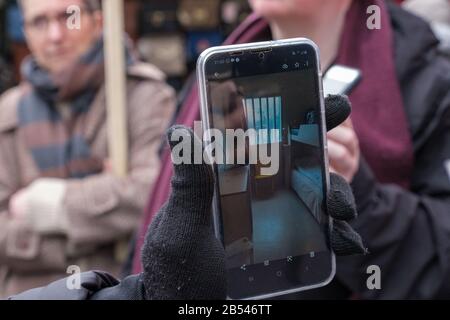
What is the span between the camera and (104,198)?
144 cm

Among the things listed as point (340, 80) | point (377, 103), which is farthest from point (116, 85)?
point (340, 80)

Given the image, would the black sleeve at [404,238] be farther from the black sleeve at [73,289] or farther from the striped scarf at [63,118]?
the striped scarf at [63,118]

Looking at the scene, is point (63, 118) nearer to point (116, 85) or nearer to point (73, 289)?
point (116, 85)

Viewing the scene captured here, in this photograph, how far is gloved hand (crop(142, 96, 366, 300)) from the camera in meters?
0.52

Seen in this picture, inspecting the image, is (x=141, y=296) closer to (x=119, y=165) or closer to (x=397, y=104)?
(x=397, y=104)

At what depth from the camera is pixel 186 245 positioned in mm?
524

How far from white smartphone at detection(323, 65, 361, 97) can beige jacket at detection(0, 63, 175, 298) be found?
0.67 meters

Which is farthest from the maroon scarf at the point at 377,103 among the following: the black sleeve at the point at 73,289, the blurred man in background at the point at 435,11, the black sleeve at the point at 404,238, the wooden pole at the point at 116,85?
the blurred man in background at the point at 435,11

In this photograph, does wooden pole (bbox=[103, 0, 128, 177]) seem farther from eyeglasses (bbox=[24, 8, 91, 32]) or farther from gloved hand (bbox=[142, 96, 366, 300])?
gloved hand (bbox=[142, 96, 366, 300])

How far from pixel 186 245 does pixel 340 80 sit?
0.32 m

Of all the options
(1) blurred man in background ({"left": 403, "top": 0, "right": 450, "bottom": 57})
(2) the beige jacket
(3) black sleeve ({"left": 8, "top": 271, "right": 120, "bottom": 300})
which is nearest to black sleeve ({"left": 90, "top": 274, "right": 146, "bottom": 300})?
(3) black sleeve ({"left": 8, "top": 271, "right": 120, "bottom": 300})
